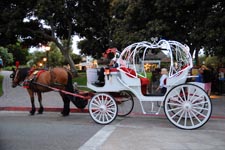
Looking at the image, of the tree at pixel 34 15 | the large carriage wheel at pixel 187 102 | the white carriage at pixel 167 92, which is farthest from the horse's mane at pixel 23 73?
the tree at pixel 34 15

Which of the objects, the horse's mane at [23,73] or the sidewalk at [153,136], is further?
the horse's mane at [23,73]

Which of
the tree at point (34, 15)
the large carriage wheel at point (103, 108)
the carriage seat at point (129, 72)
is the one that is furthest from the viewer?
the tree at point (34, 15)

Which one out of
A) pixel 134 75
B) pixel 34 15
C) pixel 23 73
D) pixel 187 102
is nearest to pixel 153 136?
pixel 187 102

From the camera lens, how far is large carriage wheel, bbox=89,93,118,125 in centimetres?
941

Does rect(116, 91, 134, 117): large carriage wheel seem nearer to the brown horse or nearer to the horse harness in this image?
the brown horse

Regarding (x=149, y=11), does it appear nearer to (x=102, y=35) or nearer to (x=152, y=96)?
(x=152, y=96)

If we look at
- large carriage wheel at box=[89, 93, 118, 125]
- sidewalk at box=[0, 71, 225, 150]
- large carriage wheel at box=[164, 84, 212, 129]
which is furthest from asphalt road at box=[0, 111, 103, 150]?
large carriage wheel at box=[164, 84, 212, 129]

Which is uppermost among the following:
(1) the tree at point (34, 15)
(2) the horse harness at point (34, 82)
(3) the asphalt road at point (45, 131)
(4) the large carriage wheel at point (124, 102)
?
(1) the tree at point (34, 15)

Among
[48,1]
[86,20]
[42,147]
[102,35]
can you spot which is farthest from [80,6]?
[42,147]

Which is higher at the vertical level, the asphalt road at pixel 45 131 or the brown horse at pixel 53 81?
the brown horse at pixel 53 81

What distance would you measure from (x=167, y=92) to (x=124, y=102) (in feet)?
8.10

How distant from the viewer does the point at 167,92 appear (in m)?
9.16

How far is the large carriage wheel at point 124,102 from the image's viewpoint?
10.5 metres

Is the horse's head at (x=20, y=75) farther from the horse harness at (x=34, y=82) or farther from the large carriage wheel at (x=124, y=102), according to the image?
the large carriage wheel at (x=124, y=102)
